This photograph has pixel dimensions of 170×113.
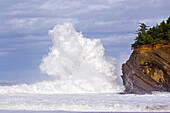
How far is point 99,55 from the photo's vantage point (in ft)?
235

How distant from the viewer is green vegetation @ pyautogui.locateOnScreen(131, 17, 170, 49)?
46237 mm

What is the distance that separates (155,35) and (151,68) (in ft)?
23.6

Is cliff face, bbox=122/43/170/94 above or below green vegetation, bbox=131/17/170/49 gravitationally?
below

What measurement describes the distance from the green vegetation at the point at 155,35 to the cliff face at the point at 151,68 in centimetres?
214

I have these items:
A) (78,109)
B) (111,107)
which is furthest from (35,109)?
(111,107)

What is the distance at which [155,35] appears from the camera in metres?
49.0

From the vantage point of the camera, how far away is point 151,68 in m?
43.5

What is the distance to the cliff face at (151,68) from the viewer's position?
4247cm

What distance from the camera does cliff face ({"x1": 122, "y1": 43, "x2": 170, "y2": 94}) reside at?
139 feet

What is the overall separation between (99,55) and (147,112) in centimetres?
4657

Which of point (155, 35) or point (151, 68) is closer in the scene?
point (151, 68)

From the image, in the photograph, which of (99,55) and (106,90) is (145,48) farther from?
(99,55)

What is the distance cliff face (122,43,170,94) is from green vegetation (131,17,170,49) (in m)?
2.14

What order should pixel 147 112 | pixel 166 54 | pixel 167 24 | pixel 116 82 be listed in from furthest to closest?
pixel 116 82
pixel 167 24
pixel 166 54
pixel 147 112
